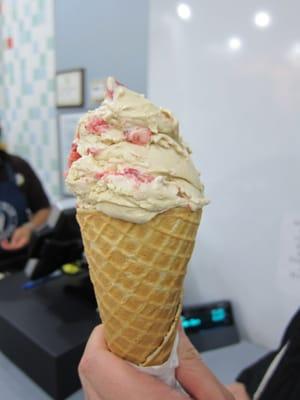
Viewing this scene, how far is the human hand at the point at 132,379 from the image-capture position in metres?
0.53

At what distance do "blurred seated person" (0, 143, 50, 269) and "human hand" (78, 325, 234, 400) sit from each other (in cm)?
129

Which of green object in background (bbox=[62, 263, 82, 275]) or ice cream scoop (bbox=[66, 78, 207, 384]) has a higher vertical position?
ice cream scoop (bbox=[66, 78, 207, 384])

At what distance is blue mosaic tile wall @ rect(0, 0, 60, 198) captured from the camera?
236 cm

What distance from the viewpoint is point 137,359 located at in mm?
593

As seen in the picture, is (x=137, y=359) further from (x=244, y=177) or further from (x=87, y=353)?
(x=244, y=177)

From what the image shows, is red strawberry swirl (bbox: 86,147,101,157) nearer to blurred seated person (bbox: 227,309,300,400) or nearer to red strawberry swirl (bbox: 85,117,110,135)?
red strawberry swirl (bbox: 85,117,110,135)

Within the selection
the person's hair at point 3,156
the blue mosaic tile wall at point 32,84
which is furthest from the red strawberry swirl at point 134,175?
the blue mosaic tile wall at point 32,84

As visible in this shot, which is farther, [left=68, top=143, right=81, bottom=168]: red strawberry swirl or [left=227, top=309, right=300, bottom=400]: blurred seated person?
[left=227, top=309, right=300, bottom=400]: blurred seated person

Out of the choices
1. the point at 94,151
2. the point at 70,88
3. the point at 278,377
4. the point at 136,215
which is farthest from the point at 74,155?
the point at 70,88

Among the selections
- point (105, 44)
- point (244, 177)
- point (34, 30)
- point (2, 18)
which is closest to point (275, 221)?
point (244, 177)

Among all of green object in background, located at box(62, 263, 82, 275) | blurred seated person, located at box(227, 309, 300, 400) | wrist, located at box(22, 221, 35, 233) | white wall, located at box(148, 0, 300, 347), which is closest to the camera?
blurred seated person, located at box(227, 309, 300, 400)

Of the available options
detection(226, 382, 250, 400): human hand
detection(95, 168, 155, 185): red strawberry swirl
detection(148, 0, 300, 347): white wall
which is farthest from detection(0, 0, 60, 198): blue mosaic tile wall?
detection(95, 168, 155, 185): red strawberry swirl

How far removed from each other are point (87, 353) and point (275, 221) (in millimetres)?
755

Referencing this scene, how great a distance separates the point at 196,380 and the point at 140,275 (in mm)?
252
